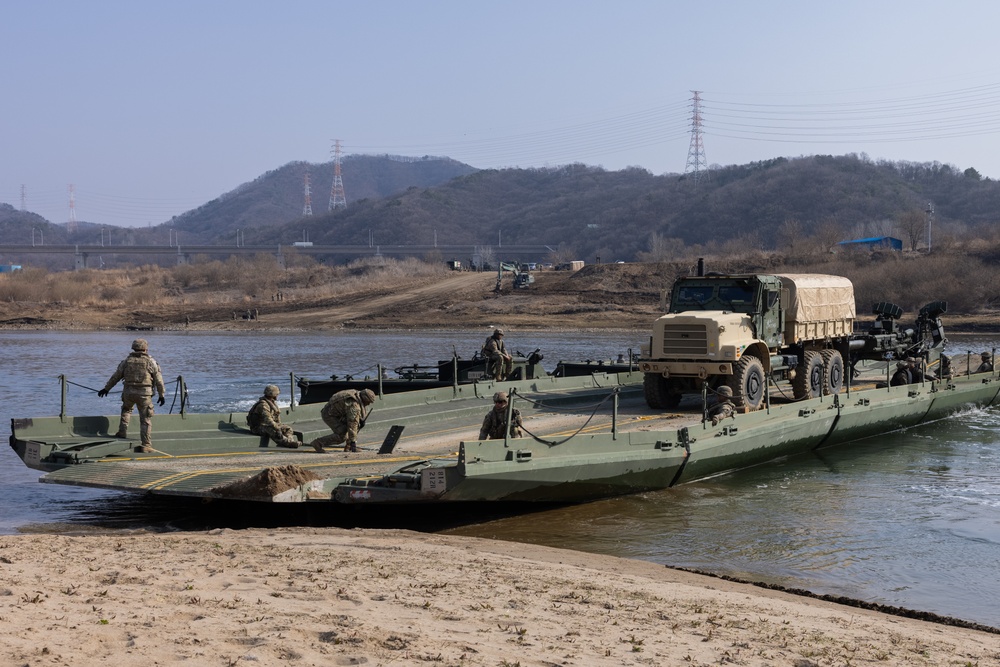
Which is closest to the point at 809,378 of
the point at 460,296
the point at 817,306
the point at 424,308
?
the point at 817,306

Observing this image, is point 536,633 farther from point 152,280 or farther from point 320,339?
point 152,280

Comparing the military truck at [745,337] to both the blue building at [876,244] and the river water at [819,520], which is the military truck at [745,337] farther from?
the blue building at [876,244]

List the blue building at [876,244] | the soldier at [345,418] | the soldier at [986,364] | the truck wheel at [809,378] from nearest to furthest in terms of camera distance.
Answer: the soldier at [345,418] < the truck wheel at [809,378] < the soldier at [986,364] < the blue building at [876,244]

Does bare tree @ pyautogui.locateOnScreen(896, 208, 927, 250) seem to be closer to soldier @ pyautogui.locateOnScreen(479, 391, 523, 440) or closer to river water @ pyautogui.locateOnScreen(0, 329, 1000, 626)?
river water @ pyautogui.locateOnScreen(0, 329, 1000, 626)

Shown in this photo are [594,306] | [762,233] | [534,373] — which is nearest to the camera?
[534,373]

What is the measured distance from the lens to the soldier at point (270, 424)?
1380 centimetres

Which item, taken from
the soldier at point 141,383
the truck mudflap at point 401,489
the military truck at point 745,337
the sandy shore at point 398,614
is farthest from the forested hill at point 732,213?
the sandy shore at point 398,614

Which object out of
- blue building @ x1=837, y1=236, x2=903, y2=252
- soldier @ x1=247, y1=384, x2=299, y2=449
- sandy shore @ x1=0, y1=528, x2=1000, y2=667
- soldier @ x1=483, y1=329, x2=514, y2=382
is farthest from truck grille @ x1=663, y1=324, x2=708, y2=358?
blue building @ x1=837, y1=236, x2=903, y2=252

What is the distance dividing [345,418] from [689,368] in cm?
518

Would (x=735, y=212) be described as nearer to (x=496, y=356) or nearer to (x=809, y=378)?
(x=496, y=356)

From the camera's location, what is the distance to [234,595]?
7.39m

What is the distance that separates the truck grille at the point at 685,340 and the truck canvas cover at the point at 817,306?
2.20m

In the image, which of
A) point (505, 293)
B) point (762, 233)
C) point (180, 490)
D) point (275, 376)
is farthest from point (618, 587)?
point (762, 233)

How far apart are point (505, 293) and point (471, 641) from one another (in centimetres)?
6124
